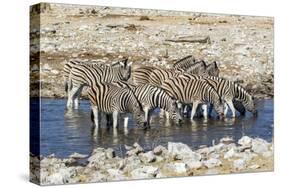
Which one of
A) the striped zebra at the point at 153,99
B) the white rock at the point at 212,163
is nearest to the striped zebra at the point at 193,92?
the striped zebra at the point at 153,99

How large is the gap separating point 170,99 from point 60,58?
5.87 feet

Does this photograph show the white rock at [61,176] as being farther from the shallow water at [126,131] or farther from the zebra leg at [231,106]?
the zebra leg at [231,106]

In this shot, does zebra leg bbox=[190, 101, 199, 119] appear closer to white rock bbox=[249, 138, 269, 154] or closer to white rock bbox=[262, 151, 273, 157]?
white rock bbox=[249, 138, 269, 154]

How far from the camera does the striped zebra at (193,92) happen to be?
1242 centimetres

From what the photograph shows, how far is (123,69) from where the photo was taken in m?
12.0

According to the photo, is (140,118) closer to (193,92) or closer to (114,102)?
(114,102)

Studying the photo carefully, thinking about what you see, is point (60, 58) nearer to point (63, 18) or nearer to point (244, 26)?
point (63, 18)

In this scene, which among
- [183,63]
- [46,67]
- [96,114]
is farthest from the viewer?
[183,63]

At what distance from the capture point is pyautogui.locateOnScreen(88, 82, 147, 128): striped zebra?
1183 centimetres

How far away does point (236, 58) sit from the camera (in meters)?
12.9

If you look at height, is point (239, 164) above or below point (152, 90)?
below

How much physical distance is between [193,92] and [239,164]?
1290 mm

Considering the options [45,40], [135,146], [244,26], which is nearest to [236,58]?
[244,26]

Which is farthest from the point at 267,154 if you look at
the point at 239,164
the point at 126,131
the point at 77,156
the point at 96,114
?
the point at 77,156
